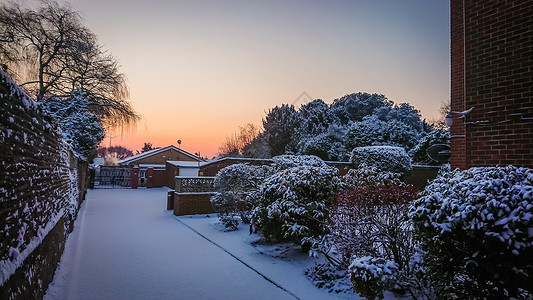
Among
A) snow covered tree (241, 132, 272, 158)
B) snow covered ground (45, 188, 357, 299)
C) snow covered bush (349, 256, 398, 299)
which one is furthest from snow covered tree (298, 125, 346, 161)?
snow covered bush (349, 256, 398, 299)

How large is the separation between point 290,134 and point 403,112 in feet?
34.6

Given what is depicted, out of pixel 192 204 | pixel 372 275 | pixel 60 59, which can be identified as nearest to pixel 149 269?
pixel 372 275

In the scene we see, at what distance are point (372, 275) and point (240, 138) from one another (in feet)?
93.9

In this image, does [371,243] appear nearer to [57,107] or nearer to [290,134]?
A: [57,107]

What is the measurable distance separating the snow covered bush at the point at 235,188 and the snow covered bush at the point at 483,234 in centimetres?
696

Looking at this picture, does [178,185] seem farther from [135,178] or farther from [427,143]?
[427,143]

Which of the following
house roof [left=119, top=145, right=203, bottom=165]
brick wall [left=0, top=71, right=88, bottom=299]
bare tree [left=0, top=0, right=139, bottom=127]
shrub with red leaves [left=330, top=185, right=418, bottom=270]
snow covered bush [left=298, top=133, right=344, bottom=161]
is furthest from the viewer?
house roof [left=119, top=145, right=203, bottom=165]

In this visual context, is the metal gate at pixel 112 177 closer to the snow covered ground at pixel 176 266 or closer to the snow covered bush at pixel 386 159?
the snow covered ground at pixel 176 266

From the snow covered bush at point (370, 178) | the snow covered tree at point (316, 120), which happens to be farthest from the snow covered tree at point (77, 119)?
the snow covered tree at point (316, 120)

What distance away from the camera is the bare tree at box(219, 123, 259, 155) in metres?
31.1

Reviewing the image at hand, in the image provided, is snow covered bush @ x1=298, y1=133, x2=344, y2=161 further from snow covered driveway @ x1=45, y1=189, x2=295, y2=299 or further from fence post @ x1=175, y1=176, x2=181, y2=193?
snow covered driveway @ x1=45, y1=189, x2=295, y2=299

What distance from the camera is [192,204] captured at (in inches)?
464

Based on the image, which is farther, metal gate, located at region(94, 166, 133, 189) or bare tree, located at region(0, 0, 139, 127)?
metal gate, located at region(94, 166, 133, 189)

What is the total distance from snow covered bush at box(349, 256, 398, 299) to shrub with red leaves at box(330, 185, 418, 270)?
81cm
